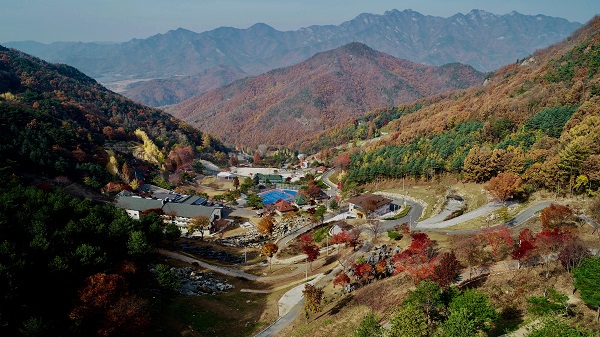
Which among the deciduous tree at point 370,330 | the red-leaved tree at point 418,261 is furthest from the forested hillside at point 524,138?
the deciduous tree at point 370,330

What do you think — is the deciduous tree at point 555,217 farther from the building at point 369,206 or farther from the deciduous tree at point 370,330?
the building at point 369,206

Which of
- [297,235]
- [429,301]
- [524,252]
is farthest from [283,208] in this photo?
[429,301]

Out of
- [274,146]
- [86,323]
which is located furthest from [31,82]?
[86,323]

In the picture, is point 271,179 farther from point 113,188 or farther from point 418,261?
point 418,261

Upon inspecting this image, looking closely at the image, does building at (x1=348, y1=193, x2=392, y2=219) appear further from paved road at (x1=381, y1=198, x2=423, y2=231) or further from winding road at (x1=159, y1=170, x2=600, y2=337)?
winding road at (x1=159, y1=170, x2=600, y2=337)

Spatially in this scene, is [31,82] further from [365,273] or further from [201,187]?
[365,273]
